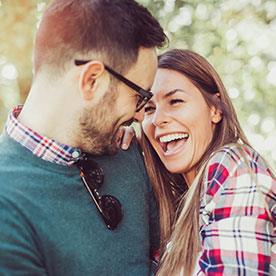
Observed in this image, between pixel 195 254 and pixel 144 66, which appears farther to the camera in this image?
pixel 195 254

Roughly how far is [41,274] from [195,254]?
0.58 m

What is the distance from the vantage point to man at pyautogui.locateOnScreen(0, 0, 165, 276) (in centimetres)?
144

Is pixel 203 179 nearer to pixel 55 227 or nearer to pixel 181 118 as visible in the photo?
pixel 181 118

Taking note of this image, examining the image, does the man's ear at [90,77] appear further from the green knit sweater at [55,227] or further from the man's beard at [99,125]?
the green knit sweater at [55,227]

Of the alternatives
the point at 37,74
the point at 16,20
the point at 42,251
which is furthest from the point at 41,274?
the point at 16,20

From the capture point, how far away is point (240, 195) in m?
1.58

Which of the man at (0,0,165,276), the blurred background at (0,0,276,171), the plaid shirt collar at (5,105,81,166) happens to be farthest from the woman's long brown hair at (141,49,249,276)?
the blurred background at (0,0,276,171)

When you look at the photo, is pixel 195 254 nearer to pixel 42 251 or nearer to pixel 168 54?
pixel 42 251

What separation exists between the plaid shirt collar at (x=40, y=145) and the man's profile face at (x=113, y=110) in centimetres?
7

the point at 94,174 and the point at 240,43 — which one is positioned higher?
the point at 240,43

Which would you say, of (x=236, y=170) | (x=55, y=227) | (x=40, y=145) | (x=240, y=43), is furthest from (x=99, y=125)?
(x=240, y=43)

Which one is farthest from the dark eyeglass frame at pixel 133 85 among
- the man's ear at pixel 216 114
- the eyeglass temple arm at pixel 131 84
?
the man's ear at pixel 216 114

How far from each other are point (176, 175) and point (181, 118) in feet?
0.90

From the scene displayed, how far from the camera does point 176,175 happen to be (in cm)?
212
